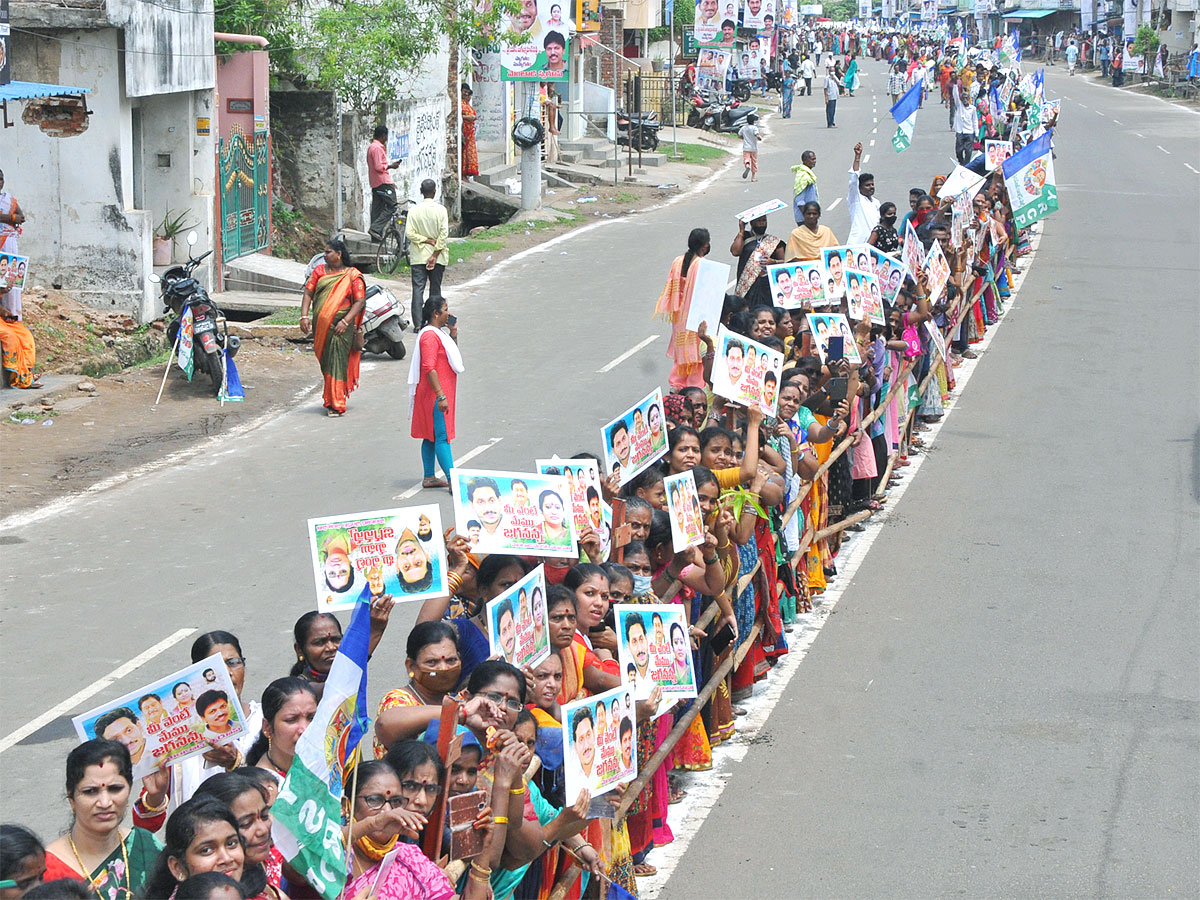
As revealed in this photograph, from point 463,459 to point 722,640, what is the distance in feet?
17.0

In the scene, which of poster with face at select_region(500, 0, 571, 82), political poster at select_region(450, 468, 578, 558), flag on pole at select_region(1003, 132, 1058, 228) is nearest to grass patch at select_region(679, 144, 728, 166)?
poster with face at select_region(500, 0, 571, 82)

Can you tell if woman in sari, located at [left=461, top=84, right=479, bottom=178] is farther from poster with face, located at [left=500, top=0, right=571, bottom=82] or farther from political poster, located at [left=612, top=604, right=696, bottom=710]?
political poster, located at [left=612, top=604, right=696, bottom=710]

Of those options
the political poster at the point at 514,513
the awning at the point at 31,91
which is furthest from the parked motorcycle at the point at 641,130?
the political poster at the point at 514,513

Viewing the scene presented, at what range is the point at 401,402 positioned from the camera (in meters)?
14.2

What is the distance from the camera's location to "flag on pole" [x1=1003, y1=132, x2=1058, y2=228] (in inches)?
638

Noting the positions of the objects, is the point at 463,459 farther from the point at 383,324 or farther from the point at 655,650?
the point at 655,650

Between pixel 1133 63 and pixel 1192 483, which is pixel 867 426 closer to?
pixel 1192 483

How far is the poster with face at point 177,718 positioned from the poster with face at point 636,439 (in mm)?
3034

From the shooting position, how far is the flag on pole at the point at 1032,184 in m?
16.2

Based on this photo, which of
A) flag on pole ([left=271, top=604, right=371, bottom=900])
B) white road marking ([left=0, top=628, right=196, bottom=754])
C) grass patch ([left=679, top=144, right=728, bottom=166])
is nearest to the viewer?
flag on pole ([left=271, top=604, right=371, bottom=900])

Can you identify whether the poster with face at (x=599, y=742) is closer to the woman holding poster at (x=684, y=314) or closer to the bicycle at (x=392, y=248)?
the woman holding poster at (x=684, y=314)

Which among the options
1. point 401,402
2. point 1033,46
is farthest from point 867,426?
point 1033,46

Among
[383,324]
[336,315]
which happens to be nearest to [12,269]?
[336,315]

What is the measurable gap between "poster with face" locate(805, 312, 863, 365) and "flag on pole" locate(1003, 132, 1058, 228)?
6.82 m
